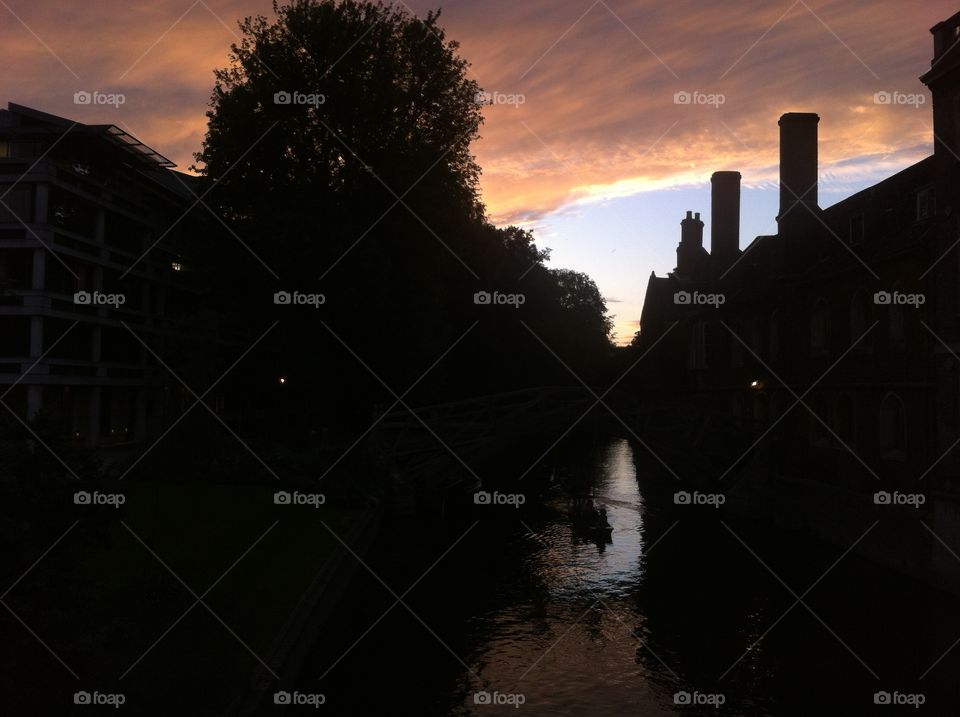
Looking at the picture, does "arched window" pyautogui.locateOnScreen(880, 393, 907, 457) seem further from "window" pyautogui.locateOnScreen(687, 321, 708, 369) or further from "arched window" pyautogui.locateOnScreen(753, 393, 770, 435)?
"window" pyautogui.locateOnScreen(687, 321, 708, 369)

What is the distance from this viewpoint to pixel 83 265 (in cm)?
4197

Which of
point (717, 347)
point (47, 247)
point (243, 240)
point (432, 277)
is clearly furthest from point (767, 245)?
point (47, 247)

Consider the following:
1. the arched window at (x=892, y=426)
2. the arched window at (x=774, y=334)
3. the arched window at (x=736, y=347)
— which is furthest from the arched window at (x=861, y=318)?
the arched window at (x=736, y=347)

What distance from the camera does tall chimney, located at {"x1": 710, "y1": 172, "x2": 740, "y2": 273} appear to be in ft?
146

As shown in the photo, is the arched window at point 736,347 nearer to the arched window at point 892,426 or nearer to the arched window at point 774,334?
the arched window at point 774,334

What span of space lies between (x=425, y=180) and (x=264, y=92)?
309 inches

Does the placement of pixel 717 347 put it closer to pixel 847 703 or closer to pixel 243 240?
pixel 243 240

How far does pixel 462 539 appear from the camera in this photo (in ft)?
95.4

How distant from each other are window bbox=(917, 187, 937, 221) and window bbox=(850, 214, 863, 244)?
144 inches

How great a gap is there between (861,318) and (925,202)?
4.11 metres

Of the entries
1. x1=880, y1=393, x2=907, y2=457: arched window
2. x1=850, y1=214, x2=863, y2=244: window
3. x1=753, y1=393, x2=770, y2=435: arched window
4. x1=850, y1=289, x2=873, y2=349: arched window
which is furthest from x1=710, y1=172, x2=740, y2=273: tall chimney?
x1=880, y1=393, x2=907, y2=457: arched window

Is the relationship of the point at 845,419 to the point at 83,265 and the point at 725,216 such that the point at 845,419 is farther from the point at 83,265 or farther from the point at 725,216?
the point at 83,265

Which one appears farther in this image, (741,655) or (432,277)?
(432,277)

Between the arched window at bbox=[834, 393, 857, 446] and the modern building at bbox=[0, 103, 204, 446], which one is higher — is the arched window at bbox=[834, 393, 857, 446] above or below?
below
